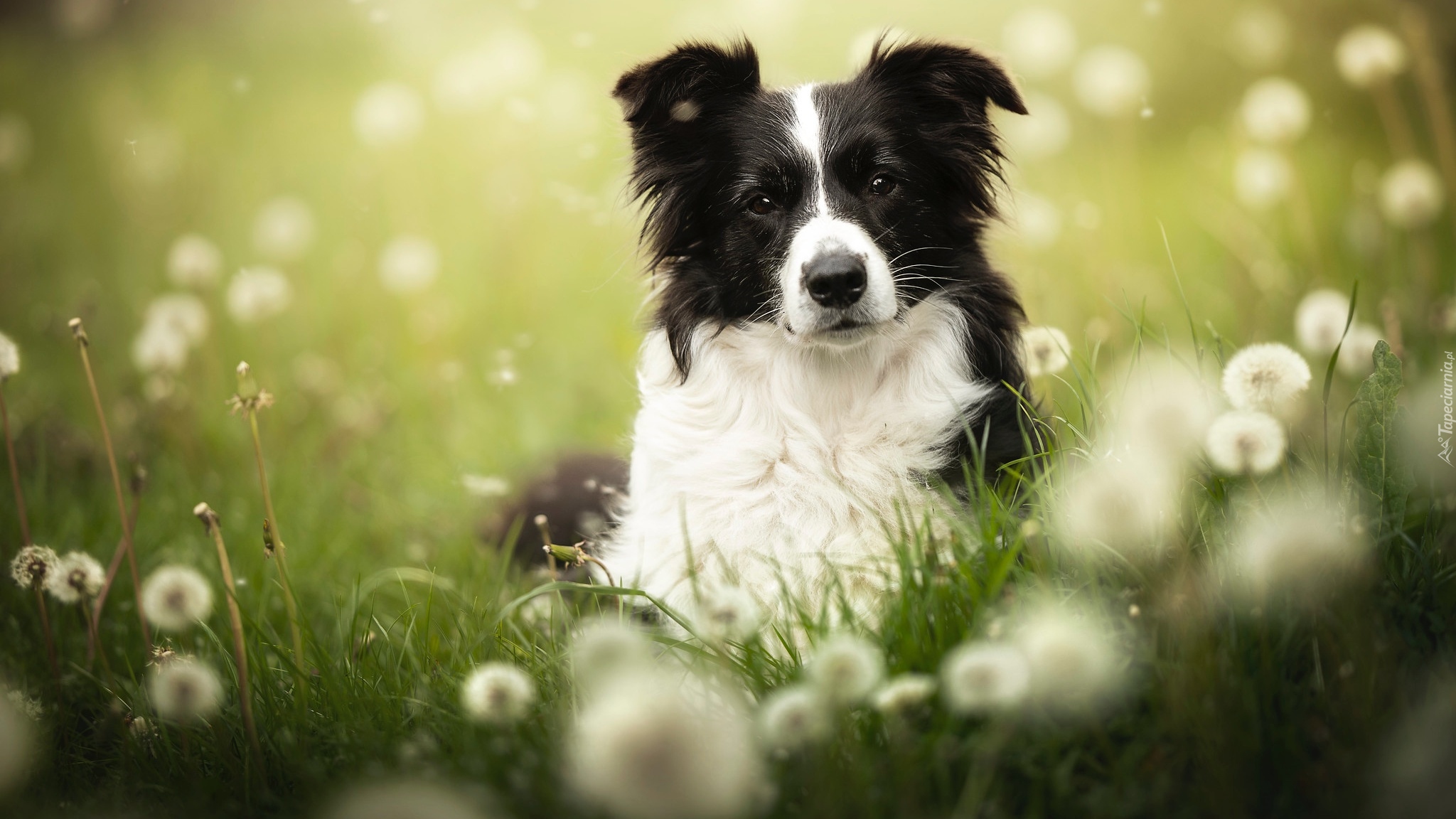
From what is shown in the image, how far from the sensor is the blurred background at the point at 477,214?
170 inches

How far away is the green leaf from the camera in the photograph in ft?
7.16

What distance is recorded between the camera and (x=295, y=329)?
248 inches

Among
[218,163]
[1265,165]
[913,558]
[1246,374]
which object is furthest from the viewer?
[218,163]

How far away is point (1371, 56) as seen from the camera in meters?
4.20

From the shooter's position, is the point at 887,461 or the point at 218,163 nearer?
the point at 887,461

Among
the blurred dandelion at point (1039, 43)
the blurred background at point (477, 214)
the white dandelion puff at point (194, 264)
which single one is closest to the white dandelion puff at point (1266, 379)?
the blurred background at point (477, 214)

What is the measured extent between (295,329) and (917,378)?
501 centimetres

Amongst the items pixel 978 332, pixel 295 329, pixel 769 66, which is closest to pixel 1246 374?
pixel 978 332

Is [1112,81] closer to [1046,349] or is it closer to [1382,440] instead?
[1046,349]

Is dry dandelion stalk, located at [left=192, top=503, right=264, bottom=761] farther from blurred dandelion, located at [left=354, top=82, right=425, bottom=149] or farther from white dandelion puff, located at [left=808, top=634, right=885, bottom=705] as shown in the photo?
blurred dandelion, located at [left=354, top=82, right=425, bottom=149]

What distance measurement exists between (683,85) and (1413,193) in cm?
365

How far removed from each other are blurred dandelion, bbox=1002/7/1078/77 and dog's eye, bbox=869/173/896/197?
2.77m

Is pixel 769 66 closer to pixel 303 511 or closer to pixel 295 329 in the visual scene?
pixel 303 511

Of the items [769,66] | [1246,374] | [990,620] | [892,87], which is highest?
[769,66]
